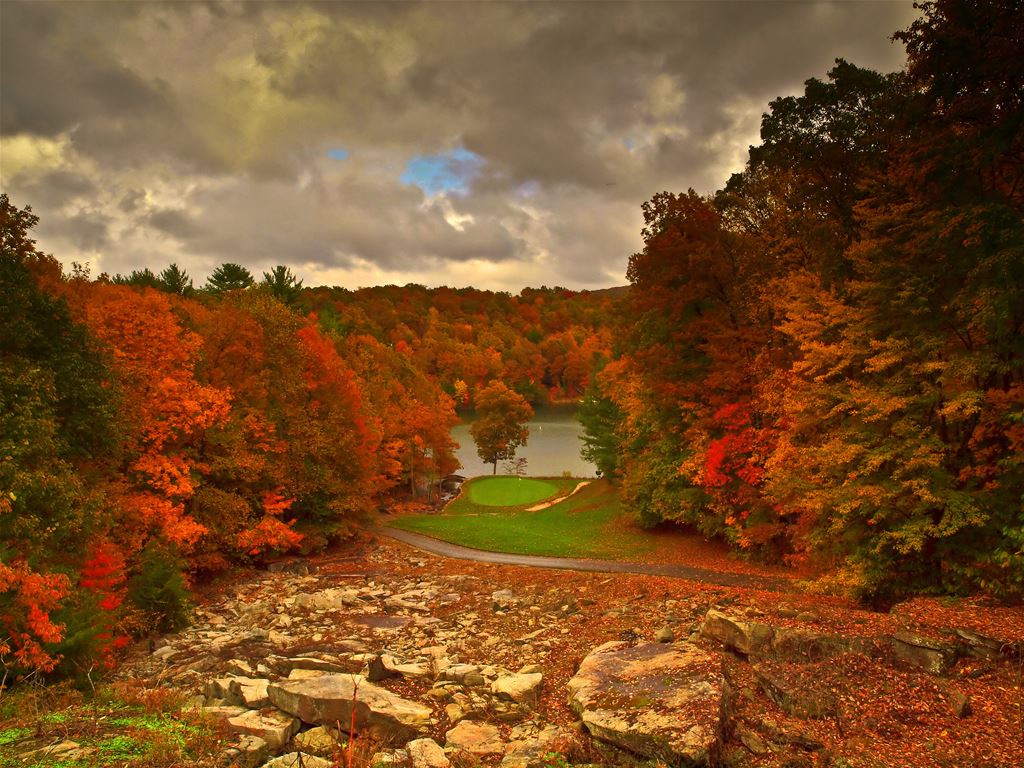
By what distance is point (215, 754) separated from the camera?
8.06 meters

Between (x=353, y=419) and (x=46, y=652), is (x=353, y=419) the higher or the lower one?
the higher one

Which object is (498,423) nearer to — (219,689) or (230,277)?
(230,277)

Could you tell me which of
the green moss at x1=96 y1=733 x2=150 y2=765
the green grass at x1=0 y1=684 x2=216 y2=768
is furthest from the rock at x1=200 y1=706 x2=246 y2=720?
the green moss at x1=96 y1=733 x2=150 y2=765

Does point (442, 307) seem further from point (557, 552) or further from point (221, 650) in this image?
point (221, 650)

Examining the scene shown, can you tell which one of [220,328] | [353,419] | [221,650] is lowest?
[221,650]

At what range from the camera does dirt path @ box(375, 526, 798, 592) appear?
20.5 m

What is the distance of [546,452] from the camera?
8050 cm

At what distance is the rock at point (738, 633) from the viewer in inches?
439

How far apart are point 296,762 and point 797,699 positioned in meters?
7.28

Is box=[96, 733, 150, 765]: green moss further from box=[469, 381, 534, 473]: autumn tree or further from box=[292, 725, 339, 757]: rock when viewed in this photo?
box=[469, 381, 534, 473]: autumn tree

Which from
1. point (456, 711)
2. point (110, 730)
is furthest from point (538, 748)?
point (110, 730)

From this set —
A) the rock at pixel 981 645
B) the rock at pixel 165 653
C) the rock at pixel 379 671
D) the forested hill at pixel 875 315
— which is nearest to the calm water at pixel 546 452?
A: the forested hill at pixel 875 315

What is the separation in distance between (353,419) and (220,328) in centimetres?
944

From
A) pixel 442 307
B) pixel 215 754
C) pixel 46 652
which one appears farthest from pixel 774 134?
pixel 442 307
